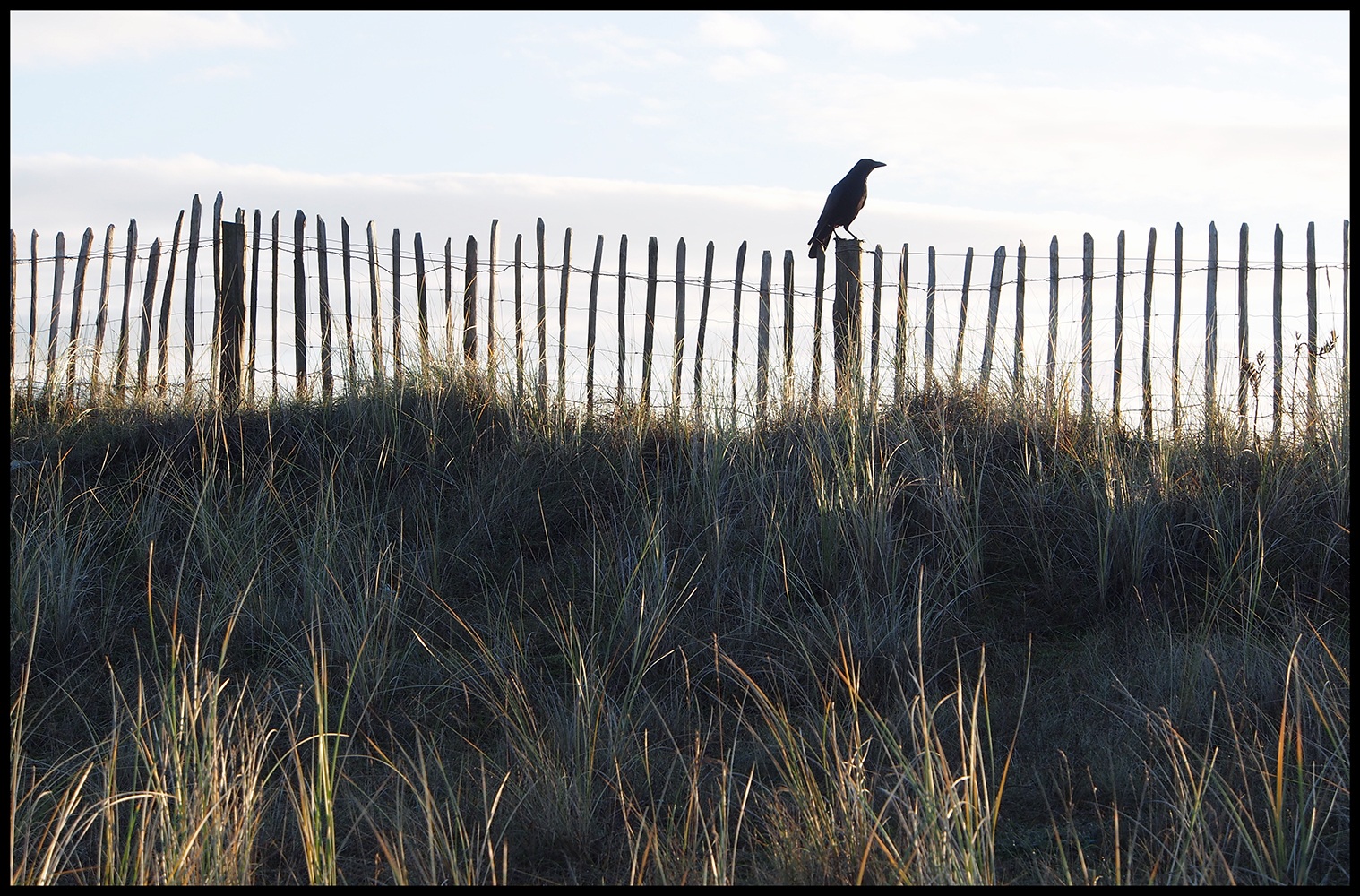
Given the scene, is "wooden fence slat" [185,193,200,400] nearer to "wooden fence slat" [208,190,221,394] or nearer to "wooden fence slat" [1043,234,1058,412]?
"wooden fence slat" [208,190,221,394]

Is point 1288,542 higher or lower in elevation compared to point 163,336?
lower

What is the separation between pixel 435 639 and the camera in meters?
3.44

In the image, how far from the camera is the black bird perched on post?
→ 6.42 m

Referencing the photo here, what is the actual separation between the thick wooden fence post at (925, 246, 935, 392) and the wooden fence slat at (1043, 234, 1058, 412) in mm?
550

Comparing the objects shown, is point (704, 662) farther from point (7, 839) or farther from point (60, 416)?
point (60, 416)

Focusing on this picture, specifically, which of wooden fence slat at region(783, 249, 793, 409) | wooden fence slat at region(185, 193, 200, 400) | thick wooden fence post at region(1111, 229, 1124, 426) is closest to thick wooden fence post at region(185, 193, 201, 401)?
wooden fence slat at region(185, 193, 200, 400)

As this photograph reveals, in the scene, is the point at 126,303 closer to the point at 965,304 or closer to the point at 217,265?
the point at 217,265

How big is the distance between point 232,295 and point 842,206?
3.98 metres

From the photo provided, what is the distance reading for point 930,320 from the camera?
6.30 metres

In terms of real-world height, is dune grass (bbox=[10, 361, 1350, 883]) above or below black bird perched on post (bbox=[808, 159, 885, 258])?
below

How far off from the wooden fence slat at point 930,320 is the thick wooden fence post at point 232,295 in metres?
4.25

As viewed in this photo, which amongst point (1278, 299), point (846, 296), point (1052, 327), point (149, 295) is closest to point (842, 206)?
point (846, 296)

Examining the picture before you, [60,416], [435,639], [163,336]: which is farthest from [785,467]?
[163,336]

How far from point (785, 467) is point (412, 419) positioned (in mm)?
1876
